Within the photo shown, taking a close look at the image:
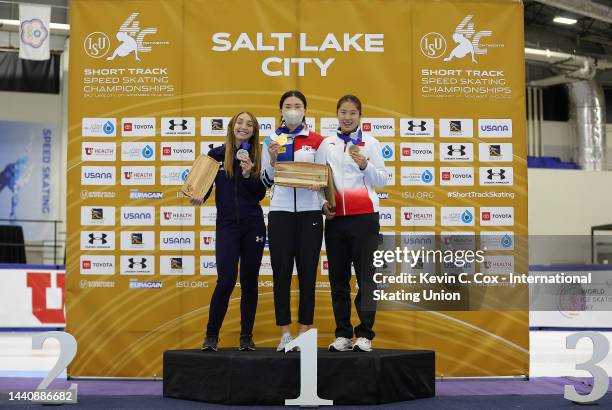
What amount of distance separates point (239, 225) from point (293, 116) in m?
0.74

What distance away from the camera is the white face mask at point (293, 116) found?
14.1 ft

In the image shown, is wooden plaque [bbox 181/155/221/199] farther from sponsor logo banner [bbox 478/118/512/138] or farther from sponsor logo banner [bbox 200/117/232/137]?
sponsor logo banner [bbox 478/118/512/138]

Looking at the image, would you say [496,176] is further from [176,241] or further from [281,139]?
[176,241]

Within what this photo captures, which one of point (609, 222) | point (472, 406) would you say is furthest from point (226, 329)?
point (609, 222)

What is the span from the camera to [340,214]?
4344mm

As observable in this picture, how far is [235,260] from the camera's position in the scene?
4.42 meters

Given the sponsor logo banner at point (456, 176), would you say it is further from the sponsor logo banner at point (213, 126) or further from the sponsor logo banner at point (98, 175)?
the sponsor logo banner at point (98, 175)

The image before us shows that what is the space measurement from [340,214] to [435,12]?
7.07 feet

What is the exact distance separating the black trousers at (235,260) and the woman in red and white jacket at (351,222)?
0.46 meters

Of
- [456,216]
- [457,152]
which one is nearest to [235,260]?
[456,216]

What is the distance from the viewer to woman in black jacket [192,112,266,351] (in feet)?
14.4

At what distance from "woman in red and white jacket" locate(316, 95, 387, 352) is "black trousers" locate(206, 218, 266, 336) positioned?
1.52 ft

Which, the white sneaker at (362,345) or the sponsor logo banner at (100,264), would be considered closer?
the white sneaker at (362,345)

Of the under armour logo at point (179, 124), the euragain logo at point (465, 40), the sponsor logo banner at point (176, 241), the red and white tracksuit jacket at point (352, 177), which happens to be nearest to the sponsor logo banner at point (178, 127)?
the under armour logo at point (179, 124)
